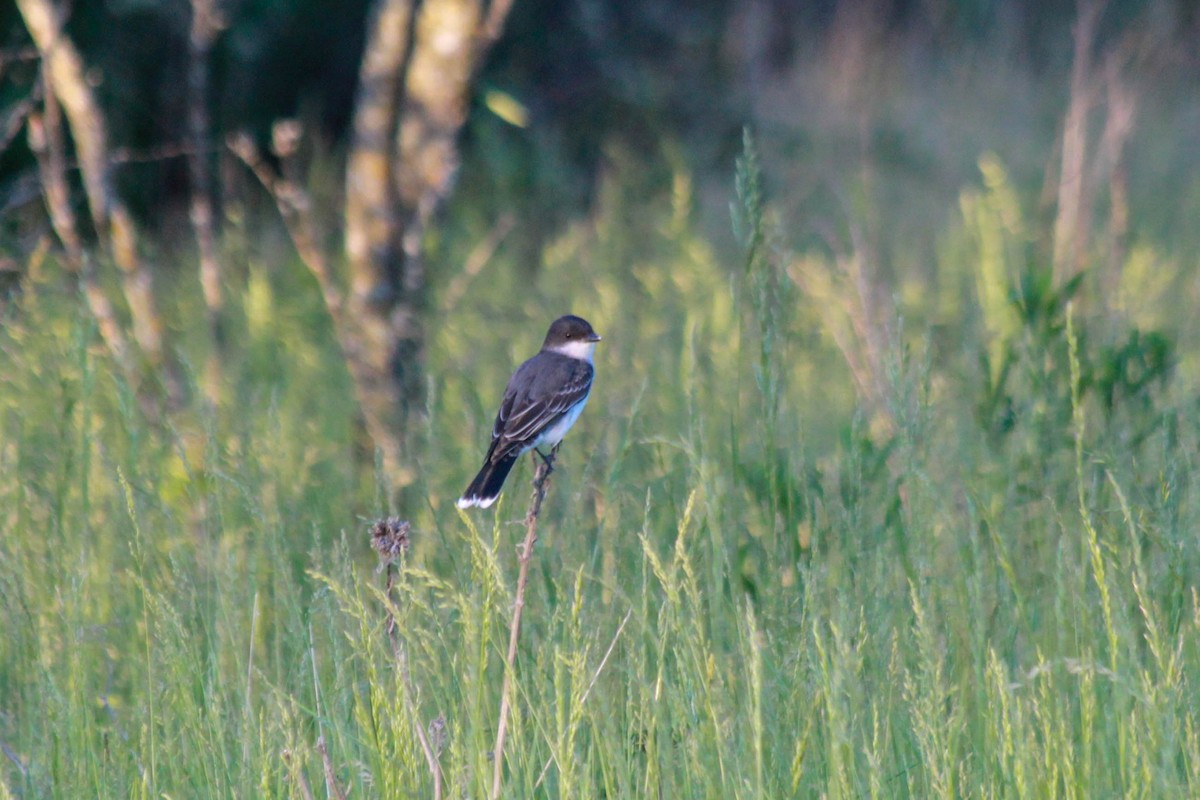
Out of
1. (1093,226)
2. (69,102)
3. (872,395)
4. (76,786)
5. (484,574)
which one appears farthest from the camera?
(1093,226)

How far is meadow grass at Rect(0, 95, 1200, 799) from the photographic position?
2264 mm

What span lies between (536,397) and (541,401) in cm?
2

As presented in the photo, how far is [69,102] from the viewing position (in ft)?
16.1

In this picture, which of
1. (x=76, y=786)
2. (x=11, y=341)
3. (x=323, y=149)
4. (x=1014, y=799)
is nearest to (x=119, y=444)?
(x=11, y=341)

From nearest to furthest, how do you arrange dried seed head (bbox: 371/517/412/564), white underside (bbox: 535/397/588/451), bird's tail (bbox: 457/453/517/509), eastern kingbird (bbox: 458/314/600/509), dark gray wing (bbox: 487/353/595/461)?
dried seed head (bbox: 371/517/412/564), bird's tail (bbox: 457/453/517/509), eastern kingbird (bbox: 458/314/600/509), dark gray wing (bbox: 487/353/595/461), white underside (bbox: 535/397/588/451)

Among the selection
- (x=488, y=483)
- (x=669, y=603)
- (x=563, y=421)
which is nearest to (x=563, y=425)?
(x=563, y=421)

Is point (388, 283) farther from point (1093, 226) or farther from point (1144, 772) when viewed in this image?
point (1093, 226)

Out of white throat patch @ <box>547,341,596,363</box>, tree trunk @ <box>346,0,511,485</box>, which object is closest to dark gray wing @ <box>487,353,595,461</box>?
white throat patch @ <box>547,341,596,363</box>

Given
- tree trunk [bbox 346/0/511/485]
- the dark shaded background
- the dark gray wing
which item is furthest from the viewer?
the dark shaded background

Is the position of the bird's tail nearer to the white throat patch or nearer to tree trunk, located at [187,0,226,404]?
the white throat patch

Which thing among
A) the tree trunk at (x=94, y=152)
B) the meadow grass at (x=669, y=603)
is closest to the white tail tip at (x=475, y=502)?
the meadow grass at (x=669, y=603)

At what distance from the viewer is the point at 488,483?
3.81 m

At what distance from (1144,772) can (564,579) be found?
50.7 inches

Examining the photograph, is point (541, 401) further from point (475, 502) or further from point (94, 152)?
point (94, 152)
